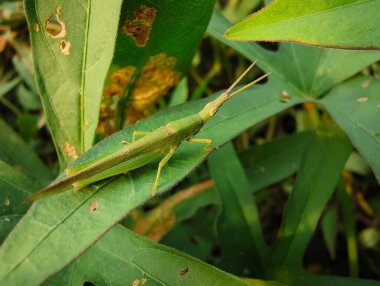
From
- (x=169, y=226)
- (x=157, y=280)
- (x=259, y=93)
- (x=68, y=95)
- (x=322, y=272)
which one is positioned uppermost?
(x=68, y=95)

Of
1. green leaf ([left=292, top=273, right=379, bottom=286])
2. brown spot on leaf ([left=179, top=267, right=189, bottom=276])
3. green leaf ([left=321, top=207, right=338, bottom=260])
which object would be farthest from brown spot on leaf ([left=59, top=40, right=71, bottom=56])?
green leaf ([left=321, top=207, right=338, bottom=260])

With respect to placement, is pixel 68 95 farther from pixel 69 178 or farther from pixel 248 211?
pixel 248 211

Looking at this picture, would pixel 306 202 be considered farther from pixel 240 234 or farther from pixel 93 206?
pixel 93 206

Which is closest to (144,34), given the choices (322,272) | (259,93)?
(259,93)

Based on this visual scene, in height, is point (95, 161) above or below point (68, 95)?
below

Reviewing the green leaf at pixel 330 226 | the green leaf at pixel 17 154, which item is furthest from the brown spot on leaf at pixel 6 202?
the green leaf at pixel 330 226

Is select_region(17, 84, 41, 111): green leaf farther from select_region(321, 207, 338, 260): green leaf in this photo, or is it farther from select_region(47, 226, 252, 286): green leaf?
select_region(321, 207, 338, 260): green leaf

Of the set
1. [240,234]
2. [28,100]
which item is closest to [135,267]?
[240,234]
